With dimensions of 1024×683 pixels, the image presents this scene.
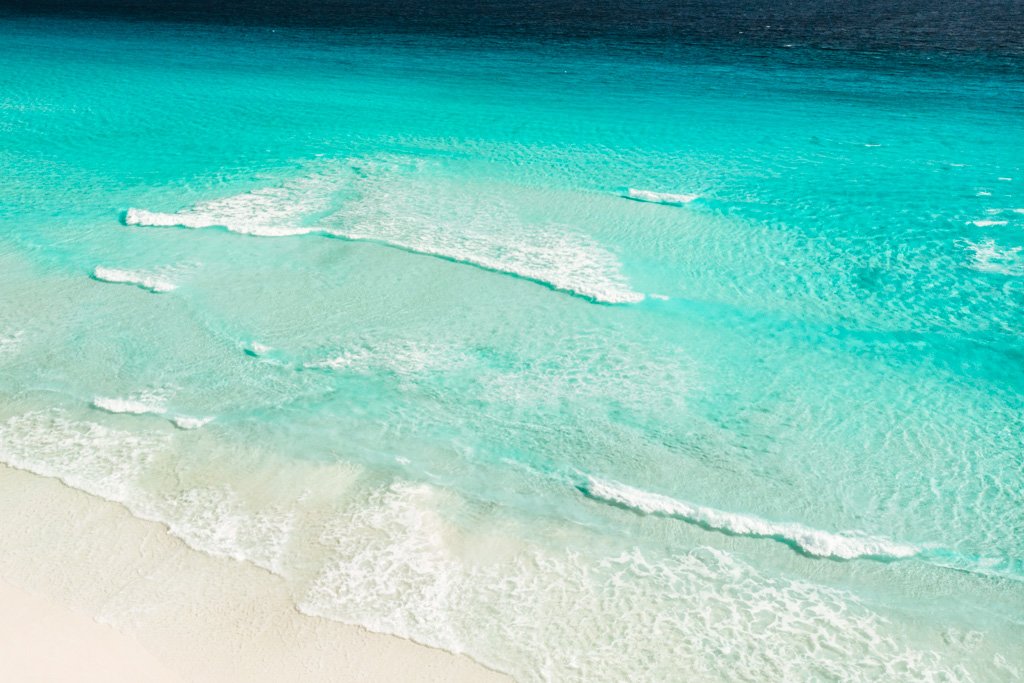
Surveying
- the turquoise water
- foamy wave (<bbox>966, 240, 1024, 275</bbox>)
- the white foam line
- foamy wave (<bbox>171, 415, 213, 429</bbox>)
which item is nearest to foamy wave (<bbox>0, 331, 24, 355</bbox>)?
the turquoise water

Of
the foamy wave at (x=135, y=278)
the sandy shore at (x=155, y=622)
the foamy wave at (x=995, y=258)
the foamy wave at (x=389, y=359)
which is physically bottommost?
the sandy shore at (x=155, y=622)

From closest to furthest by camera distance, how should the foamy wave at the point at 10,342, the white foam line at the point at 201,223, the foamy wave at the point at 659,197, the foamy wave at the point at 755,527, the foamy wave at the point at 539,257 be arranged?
the foamy wave at the point at 755,527, the foamy wave at the point at 10,342, the foamy wave at the point at 539,257, the white foam line at the point at 201,223, the foamy wave at the point at 659,197

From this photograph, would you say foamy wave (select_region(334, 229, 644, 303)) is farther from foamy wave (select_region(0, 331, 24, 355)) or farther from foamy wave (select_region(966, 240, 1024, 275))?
foamy wave (select_region(966, 240, 1024, 275))

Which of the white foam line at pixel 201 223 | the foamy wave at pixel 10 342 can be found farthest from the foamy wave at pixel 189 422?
the white foam line at pixel 201 223

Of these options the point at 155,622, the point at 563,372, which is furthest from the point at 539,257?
Answer: the point at 155,622

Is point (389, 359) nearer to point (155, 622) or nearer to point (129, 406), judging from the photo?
point (129, 406)

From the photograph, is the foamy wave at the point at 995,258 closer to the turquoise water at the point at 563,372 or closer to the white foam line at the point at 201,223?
the turquoise water at the point at 563,372
